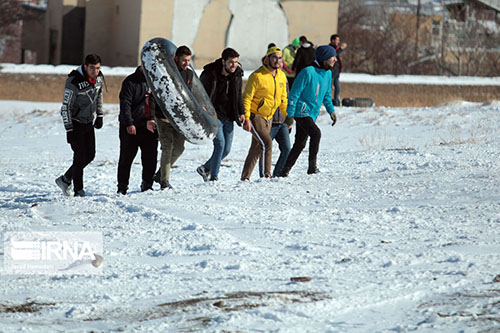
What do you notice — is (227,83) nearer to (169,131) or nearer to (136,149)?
(169,131)

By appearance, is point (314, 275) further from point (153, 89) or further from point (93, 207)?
A: point (153, 89)

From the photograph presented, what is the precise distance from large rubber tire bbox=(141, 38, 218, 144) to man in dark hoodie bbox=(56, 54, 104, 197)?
0.51 m

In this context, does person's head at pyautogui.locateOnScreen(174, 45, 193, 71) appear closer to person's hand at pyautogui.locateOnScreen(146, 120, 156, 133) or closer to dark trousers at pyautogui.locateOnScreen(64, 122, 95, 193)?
person's hand at pyautogui.locateOnScreen(146, 120, 156, 133)

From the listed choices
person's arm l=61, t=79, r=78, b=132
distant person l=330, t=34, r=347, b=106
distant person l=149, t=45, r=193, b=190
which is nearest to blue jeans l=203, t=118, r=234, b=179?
distant person l=149, t=45, r=193, b=190

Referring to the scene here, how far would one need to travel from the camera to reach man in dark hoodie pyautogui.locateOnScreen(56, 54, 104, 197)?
817cm

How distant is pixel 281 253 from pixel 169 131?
2948 millimetres

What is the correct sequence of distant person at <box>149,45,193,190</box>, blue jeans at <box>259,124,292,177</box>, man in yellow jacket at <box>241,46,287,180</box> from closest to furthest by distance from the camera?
distant person at <box>149,45,193,190</box> < man in yellow jacket at <box>241,46,287,180</box> < blue jeans at <box>259,124,292,177</box>

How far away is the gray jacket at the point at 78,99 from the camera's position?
26.8 ft

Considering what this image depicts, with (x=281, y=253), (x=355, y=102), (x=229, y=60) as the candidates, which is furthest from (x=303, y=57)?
(x=281, y=253)

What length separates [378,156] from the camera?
37.9 feet

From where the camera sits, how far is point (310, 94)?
888cm

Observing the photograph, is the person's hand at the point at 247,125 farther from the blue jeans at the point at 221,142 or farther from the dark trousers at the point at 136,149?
the dark trousers at the point at 136,149

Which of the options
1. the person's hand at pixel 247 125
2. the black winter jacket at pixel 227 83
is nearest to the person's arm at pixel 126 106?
the black winter jacket at pixel 227 83

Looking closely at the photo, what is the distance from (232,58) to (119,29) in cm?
1889
